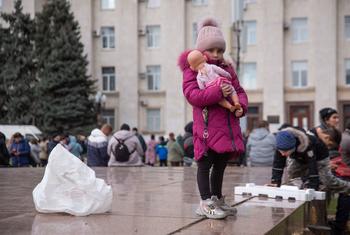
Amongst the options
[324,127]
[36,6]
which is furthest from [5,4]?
[324,127]

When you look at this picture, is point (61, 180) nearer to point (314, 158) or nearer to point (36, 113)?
point (314, 158)

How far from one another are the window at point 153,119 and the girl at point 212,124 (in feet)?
124

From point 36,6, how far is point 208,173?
1618 inches

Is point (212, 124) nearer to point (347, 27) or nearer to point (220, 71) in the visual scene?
point (220, 71)

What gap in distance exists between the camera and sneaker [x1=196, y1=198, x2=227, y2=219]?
18.4 feet

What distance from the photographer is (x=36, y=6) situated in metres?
44.5

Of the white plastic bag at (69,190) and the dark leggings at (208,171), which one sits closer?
the dark leggings at (208,171)

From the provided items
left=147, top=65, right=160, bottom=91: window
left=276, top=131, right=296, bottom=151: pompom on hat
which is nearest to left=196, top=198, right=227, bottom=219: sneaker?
left=276, top=131, right=296, bottom=151: pompom on hat

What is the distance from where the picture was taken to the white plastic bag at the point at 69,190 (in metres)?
5.88

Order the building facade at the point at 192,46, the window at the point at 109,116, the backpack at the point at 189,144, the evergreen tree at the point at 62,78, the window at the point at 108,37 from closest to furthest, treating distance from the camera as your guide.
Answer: the backpack at the point at 189,144, the evergreen tree at the point at 62,78, the building facade at the point at 192,46, the window at the point at 108,37, the window at the point at 109,116

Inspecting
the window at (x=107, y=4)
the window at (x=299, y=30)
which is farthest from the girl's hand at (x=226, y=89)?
the window at (x=107, y=4)

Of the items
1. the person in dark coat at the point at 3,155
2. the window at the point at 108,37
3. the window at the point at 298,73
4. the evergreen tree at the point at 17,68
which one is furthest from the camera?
the window at the point at 108,37

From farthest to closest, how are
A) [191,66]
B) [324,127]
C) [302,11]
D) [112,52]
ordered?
[112,52] < [302,11] < [324,127] < [191,66]

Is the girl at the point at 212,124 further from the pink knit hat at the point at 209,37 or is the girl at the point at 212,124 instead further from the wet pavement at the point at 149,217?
the wet pavement at the point at 149,217
